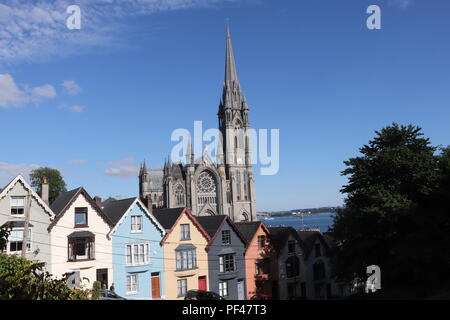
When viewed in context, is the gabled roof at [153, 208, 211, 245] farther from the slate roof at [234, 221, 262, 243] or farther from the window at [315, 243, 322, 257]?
the window at [315, 243, 322, 257]

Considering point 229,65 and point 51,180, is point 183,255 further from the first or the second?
point 229,65

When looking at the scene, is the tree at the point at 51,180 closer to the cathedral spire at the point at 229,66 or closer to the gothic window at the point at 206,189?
the gothic window at the point at 206,189

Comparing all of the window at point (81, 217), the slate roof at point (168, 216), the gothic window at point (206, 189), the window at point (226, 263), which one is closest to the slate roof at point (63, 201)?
the window at point (81, 217)

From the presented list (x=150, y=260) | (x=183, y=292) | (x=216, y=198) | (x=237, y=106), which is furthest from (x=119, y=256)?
(x=237, y=106)

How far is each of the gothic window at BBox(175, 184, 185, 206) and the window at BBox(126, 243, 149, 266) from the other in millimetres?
86422

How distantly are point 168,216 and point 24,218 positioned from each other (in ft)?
45.9

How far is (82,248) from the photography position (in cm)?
3822

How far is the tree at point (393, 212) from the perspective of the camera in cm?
3441

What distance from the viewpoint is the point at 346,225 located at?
39.1 meters

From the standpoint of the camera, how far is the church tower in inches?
5281

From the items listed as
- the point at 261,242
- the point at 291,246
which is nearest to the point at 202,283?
the point at 261,242
